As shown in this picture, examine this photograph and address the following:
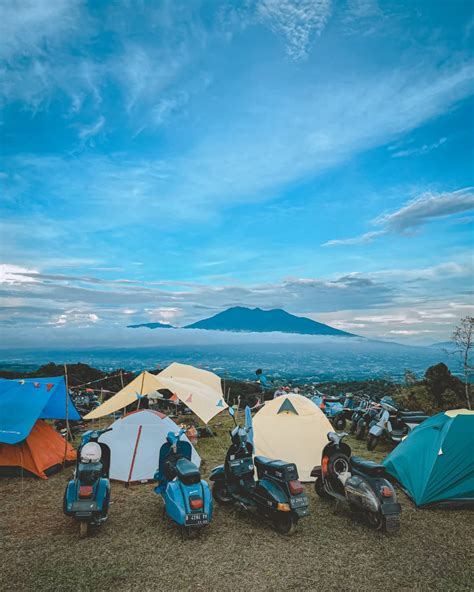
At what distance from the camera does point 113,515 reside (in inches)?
226

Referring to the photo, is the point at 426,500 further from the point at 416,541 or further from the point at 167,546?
the point at 167,546

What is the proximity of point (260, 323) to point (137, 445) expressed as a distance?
15922 cm

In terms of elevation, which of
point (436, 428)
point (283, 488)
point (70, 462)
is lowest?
point (70, 462)

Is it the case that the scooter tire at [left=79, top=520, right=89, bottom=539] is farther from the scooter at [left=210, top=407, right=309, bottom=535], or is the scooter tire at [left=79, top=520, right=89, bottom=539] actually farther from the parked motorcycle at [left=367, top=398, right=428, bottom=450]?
the parked motorcycle at [left=367, top=398, right=428, bottom=450]

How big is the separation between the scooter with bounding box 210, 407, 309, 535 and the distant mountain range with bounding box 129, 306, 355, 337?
132623mm

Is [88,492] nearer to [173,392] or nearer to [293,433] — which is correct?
[293,433]

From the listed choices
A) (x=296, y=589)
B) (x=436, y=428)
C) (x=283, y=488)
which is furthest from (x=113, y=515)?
(x=436, y=428)

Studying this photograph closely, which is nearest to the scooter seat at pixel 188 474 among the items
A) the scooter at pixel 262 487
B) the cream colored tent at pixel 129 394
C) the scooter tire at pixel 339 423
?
the scooter at pixel 262 487

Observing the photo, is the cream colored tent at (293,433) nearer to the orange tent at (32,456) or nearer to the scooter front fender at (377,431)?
the scooter front fender at (377,431)

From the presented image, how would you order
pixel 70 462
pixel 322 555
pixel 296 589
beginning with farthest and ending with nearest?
pixel 70 462, pixel 322 555, pixel 296 589

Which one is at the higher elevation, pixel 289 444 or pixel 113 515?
pixel 289 444

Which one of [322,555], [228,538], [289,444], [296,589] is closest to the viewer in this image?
[296,589]

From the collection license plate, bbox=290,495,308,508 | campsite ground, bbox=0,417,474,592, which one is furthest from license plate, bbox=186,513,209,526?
license plate, bbox=290,495,308,508

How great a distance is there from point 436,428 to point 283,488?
119 inches
